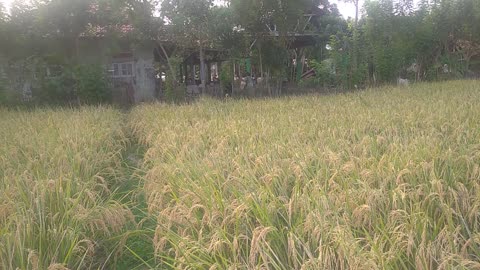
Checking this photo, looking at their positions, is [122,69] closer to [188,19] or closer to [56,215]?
[188,19]

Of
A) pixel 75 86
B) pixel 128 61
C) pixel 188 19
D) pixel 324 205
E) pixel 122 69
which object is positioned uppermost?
pixel 188 19

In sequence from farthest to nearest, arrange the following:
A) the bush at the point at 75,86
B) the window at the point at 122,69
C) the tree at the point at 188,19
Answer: the window at the point at 122,69 → the tree at the point at 188,19 → the bush at the point at 75,86

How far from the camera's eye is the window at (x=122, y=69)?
15805 millimetres

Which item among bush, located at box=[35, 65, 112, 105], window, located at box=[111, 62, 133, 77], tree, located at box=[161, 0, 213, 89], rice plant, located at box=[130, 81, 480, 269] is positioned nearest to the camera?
rice plant, located at box=[130, 81, 480, 269]

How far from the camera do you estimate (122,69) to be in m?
16.0

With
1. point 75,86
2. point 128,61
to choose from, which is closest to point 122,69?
point 128,61

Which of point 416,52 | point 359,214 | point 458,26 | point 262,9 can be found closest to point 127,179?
point 359,214

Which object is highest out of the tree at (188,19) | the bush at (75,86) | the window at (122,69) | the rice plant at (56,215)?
the tree at (188,19)

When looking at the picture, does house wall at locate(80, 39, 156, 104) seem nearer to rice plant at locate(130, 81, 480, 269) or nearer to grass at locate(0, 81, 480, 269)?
A: grass at locate(0, 81, 480, 269)

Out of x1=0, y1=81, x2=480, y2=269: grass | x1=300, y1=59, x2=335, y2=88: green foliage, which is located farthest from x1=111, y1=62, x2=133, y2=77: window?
x1=0, y1=81, x2=480, y2=269: grass

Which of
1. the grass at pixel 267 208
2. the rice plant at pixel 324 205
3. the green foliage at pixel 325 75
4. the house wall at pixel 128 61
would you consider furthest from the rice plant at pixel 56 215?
the green foliage at pixel 325 75

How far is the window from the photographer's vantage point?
15805 millimetres

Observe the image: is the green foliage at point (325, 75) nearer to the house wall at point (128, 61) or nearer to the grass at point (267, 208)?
the house wall at point (128, 61)

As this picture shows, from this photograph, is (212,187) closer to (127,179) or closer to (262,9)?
(127,179)
